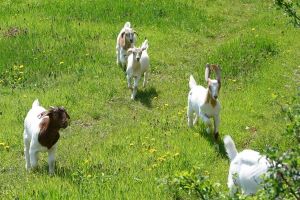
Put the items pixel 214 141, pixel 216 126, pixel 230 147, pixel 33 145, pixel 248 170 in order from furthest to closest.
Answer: pixel 216 126, pixel 214 141, pixel 33 145, pixel 230 147, pixel 248 170

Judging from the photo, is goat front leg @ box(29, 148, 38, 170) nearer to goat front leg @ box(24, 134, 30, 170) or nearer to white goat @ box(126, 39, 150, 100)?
goat front leg @ box(24, 134, 30, 170)

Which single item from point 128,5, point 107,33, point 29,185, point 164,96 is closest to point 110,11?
point 128,5

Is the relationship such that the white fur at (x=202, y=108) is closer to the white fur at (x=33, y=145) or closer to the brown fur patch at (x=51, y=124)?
the brown fur patch at (x=51, y=124)

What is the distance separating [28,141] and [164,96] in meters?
4.97

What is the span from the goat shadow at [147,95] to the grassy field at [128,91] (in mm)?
26

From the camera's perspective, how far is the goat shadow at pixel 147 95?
1296 centimetres

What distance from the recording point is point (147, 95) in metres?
13.5

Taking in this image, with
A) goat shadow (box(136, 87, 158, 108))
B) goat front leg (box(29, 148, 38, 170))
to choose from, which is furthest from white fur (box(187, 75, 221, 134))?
goat front leg (box(29, 148, 38, 170))

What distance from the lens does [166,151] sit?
9312 mm

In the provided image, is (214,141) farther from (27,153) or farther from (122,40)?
(122,40)

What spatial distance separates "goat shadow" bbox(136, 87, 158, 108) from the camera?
42.5ft

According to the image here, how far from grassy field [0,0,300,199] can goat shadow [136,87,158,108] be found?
26mm

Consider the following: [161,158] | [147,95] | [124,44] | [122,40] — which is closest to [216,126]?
[161,158]

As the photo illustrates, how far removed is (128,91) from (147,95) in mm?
488
